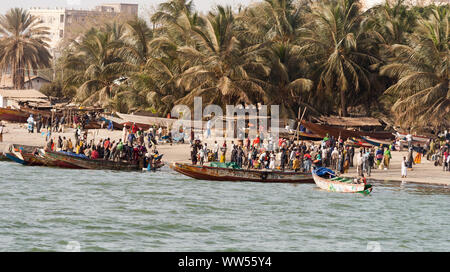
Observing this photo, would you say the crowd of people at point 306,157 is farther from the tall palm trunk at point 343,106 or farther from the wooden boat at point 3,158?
the tall palm trunk at point 343,106

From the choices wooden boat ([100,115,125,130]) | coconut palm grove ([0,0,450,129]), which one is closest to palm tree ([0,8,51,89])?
coconut palm grove ([0,0,450,129])

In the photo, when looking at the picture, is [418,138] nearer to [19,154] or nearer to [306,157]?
[306,157]

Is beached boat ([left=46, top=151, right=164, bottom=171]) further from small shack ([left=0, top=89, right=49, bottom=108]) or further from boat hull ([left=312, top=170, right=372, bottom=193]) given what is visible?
small shack ([left=0, top=89, right=49, bottom=108])

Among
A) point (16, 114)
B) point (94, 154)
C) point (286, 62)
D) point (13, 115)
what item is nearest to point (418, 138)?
point (286, 62)

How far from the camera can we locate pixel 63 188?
1486 inches

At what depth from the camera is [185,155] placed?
1874 inches

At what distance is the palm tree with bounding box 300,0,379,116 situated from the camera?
5872 centimetres

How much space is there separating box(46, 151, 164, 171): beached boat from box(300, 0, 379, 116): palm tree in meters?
21.5

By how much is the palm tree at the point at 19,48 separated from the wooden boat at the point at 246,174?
155ft

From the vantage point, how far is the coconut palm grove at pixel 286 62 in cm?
5475

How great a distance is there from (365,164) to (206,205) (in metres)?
11.3

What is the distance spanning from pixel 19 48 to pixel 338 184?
5442 cm
